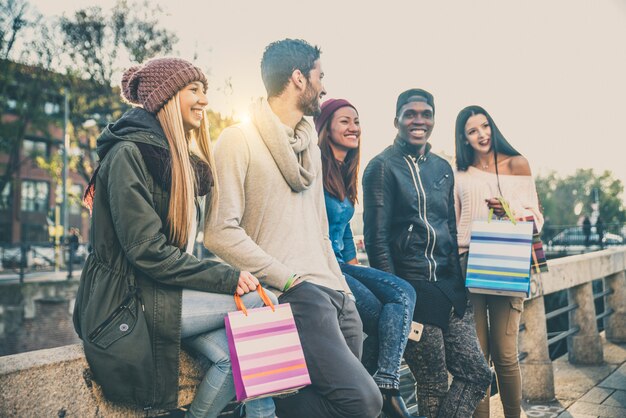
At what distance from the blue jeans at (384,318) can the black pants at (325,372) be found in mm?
461

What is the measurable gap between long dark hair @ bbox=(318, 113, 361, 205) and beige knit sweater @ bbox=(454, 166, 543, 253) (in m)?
0.92

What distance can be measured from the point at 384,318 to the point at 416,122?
132 centimetres

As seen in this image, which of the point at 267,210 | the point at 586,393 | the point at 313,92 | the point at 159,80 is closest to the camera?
the point at 159,80

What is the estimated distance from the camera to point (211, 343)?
2.11 meters

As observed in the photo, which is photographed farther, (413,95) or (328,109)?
(413,95)

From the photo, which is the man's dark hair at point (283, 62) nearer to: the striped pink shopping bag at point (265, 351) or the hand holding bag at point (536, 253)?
the striped pink shopping bag at point (265, 351)

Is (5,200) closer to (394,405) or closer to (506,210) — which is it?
(506,210)

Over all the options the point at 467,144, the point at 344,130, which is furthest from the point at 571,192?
the point at 344,130

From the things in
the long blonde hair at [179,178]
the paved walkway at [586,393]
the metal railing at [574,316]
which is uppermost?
the long blonde hair at [179,178]

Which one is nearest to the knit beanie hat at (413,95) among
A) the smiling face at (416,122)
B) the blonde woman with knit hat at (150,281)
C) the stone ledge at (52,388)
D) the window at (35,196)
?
the smiling face at (416,122)

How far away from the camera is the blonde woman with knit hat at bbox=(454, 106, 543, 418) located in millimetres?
3711

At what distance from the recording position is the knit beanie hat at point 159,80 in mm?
2305

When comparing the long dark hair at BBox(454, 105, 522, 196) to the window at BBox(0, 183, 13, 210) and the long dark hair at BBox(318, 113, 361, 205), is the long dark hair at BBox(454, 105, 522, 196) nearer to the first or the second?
the long dark hair at BBox(318, 113, 361, 205)

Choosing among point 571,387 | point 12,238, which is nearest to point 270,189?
point 571,387
